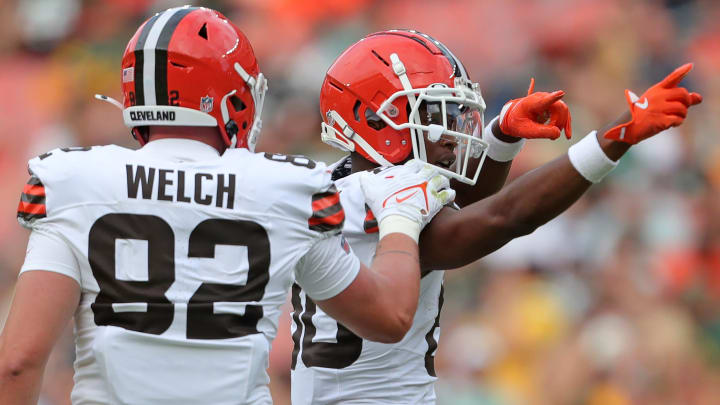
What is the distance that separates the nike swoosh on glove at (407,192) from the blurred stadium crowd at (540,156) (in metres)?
3.19

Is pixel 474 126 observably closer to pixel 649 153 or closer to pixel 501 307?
pixel 501 307

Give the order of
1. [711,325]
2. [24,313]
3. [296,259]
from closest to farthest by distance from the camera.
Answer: [24,313] < [296,259] < [711,325]

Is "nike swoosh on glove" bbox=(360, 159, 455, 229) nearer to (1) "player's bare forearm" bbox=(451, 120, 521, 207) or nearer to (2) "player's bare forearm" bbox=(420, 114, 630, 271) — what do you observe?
(2) "player's bare forearm" bbox=(420, 114, 630, 271)

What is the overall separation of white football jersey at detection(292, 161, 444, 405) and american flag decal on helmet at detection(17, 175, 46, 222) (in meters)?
1.00

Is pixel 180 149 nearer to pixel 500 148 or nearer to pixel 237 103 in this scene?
pixel 237 103

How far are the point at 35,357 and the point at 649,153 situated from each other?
5363 mm

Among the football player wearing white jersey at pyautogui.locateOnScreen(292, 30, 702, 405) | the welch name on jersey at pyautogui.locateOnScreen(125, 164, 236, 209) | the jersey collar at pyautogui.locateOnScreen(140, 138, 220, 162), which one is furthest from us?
the football player wearing white jersey at pyautogui.locateOnScreen(292, 30, 702, 405)

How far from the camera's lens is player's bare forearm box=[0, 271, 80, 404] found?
2.29 meters

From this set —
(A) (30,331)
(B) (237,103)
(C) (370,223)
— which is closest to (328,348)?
(C) (370,223)

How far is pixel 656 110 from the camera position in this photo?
2645 mm

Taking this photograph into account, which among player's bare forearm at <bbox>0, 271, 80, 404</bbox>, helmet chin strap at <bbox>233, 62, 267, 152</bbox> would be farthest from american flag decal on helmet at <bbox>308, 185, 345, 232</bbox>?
player's bare forearm at <bbox>0, 271, 80, 404</bbox>

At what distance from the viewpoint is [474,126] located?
335 centimetres

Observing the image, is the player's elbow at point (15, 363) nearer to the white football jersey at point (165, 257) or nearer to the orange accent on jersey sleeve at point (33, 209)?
the white football jersey at point (165, 257)

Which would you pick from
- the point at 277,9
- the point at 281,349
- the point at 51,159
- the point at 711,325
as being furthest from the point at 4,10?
the point at 51,159
